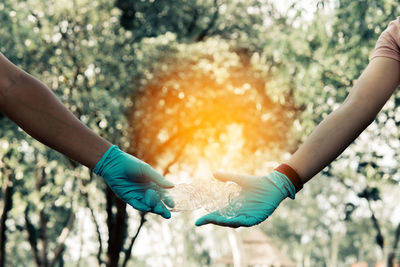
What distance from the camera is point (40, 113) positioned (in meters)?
2.25

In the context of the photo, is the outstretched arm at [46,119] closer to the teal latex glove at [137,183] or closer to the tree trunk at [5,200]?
A: the teal latex glove at [137,183]

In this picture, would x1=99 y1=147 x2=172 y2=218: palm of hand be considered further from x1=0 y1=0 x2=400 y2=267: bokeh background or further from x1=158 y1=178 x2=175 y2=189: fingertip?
x1=0 y1=0 x2=400 y2=267: bokeh background

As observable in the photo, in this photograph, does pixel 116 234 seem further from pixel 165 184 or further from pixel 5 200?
pixel 165 184

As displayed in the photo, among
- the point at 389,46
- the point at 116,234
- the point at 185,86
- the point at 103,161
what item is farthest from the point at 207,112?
the point at 103,161

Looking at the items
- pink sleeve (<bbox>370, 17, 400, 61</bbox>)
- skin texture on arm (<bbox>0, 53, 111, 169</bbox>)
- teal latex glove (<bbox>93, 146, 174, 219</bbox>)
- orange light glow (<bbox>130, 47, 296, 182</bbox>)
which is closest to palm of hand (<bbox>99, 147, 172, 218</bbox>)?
teal latex glove (<bbox>93, 146, 174, 219</bbox>)

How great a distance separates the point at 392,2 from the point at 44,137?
320 inches

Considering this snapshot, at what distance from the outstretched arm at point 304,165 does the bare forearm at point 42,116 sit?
548mm

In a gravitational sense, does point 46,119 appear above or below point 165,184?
above

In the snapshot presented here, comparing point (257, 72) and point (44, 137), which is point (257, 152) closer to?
point (257, 72)

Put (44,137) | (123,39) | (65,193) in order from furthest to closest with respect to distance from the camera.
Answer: (65,193) < (123,39) < (44,137)

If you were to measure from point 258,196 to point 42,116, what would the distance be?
87 centimetres

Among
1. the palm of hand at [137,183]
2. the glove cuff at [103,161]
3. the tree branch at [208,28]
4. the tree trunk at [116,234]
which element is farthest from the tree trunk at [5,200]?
the glove cuff at [103,161]

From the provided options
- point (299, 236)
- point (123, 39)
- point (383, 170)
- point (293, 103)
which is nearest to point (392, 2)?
point (383, 170)

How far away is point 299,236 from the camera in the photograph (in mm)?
61500
